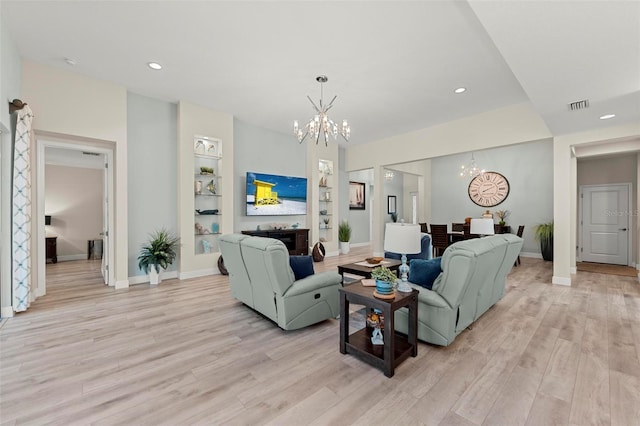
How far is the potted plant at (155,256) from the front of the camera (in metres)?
4.72

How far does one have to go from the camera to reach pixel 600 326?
3.03m

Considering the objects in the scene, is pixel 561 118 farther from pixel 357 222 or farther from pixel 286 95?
pixel 357 222

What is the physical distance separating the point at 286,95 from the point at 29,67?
11.3 feet

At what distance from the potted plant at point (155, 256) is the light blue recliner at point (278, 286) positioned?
2.11 m

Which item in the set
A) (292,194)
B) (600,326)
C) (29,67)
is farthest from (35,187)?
(600,326)

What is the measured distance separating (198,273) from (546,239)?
815cm

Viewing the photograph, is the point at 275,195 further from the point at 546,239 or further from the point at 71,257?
the point at 546,239

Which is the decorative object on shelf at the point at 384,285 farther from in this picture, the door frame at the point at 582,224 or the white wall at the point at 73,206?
the white wall at the point at 73,206

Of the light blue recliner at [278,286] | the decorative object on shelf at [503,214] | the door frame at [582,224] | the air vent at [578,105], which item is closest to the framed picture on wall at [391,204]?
the decorative object on shelf at [503,214]

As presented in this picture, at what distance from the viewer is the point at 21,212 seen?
341cm

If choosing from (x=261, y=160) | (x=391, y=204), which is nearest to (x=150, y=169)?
(x=261, y=160)

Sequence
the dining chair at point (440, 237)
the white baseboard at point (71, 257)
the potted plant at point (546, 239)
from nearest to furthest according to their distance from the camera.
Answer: the dining chair at point (440, 237) < the potted plant at point (546, 239) < the white baseboard at point (71, 257)

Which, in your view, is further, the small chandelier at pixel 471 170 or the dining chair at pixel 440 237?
the small chandelier at pixel 471 170

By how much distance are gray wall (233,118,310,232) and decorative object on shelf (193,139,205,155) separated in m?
0.72
